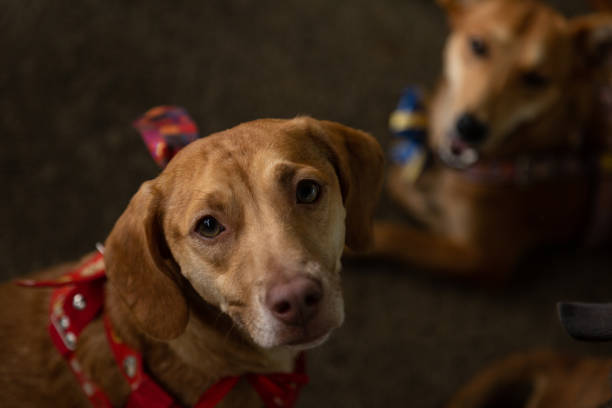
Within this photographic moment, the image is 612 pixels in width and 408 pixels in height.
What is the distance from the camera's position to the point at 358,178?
4.90 ft

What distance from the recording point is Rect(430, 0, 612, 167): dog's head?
88.9 inches

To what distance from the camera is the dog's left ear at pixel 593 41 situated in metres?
2.24

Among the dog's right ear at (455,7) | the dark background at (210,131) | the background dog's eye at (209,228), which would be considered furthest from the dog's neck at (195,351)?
the dog's right ear at (455,7)

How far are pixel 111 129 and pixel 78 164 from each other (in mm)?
231

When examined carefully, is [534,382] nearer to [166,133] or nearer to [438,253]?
[438,253]

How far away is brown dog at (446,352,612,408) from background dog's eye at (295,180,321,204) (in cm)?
128

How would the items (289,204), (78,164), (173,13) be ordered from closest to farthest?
(289,204), (78,164), (173,13)

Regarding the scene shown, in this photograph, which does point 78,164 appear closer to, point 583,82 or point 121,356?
point 121,356

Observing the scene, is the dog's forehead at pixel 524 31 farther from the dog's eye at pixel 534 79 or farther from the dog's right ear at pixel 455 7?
the dog's right ear at pixel 455 7

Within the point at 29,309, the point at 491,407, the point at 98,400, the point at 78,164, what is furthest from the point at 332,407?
the point at 78,164

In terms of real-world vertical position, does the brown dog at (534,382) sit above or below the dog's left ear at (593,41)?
below

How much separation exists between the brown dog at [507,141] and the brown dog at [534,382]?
0.59 meters

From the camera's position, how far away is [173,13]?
2.87 meters

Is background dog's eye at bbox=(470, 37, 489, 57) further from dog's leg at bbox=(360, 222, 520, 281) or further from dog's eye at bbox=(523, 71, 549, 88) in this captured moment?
dog's leg at bbox=(360, 222, 520, 281)
